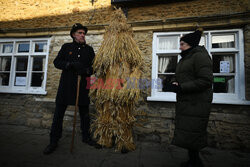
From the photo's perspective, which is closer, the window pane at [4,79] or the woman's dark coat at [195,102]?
the woman's dark coat at [195,102]

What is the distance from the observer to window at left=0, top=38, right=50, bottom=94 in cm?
427

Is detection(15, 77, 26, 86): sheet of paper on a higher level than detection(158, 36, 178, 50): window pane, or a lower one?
lower

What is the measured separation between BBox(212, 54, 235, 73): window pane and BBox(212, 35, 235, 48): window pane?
0.24 metres

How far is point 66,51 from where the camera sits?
103 inches

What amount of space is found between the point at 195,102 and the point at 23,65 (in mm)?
5155

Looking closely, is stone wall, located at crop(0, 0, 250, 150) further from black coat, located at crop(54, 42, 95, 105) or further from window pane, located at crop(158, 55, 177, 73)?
black coat, located at crop(54, 42, 95, 105)

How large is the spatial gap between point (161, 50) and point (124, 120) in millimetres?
2192

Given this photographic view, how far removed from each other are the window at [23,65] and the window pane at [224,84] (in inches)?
185

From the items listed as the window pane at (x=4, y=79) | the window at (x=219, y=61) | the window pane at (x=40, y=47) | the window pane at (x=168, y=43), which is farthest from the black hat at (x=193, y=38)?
the window pane at (x=4, y=79)

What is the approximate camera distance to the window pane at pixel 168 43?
3.64 meters

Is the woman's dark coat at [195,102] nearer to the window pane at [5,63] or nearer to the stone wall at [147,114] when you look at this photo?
the stone wall at [147,114]

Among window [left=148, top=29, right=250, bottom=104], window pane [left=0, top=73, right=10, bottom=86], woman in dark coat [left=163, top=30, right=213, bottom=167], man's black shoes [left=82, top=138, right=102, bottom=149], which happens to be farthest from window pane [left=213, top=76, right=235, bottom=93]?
window pane [left=0, top=73, right=10, bottom=86]

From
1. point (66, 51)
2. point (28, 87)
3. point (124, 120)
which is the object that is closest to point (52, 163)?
point (124, 120)

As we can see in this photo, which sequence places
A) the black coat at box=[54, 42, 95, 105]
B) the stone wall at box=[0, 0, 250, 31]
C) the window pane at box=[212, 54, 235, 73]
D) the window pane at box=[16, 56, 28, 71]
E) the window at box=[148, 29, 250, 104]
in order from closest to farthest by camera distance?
the black coat at box=[54, 42, 95, 105] → the window at box=[148, 29, 250, 104] → the window pane at box=[212, 54, 235, 73] → the stone wall at box=[0, 0, 250, 31] → the window pane at box=[16, 56, 28, 71]
